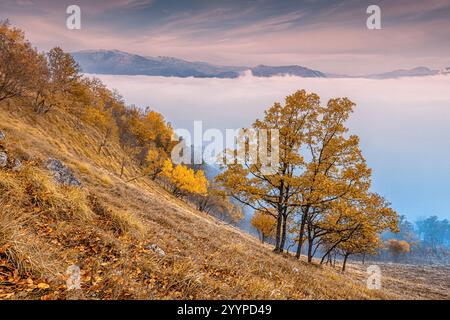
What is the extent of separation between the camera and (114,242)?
22.8 feet

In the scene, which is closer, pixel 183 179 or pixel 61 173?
pixel 61 173

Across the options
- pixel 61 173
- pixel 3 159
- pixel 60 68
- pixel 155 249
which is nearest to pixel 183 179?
pixel 60 68

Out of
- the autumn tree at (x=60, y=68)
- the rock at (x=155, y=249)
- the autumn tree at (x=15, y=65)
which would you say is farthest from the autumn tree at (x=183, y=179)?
the rock at (x=155, y=249)

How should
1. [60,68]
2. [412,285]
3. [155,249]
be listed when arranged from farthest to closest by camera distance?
1. [60,68]
2. [412,285]
3. [155,249]

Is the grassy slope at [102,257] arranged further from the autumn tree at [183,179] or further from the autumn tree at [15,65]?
the autumn tree at [183,179]

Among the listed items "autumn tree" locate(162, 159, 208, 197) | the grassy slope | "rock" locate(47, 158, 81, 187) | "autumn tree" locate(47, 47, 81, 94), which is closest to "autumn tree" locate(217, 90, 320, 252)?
the grassy slope

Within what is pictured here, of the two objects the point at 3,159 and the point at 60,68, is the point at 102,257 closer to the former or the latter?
the point at 3,159

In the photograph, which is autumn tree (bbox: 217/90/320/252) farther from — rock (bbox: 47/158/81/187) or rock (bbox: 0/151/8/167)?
rock (bbox: 0/151/8/167)

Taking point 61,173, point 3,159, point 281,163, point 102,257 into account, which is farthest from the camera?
point 281,163

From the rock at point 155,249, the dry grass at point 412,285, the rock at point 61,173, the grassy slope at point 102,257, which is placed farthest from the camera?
the dry grass at point 412,285

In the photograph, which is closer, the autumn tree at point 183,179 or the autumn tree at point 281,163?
the autumn tree at point 281,163

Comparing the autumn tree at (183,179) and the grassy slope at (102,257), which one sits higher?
the grassy slope at (102,257)
